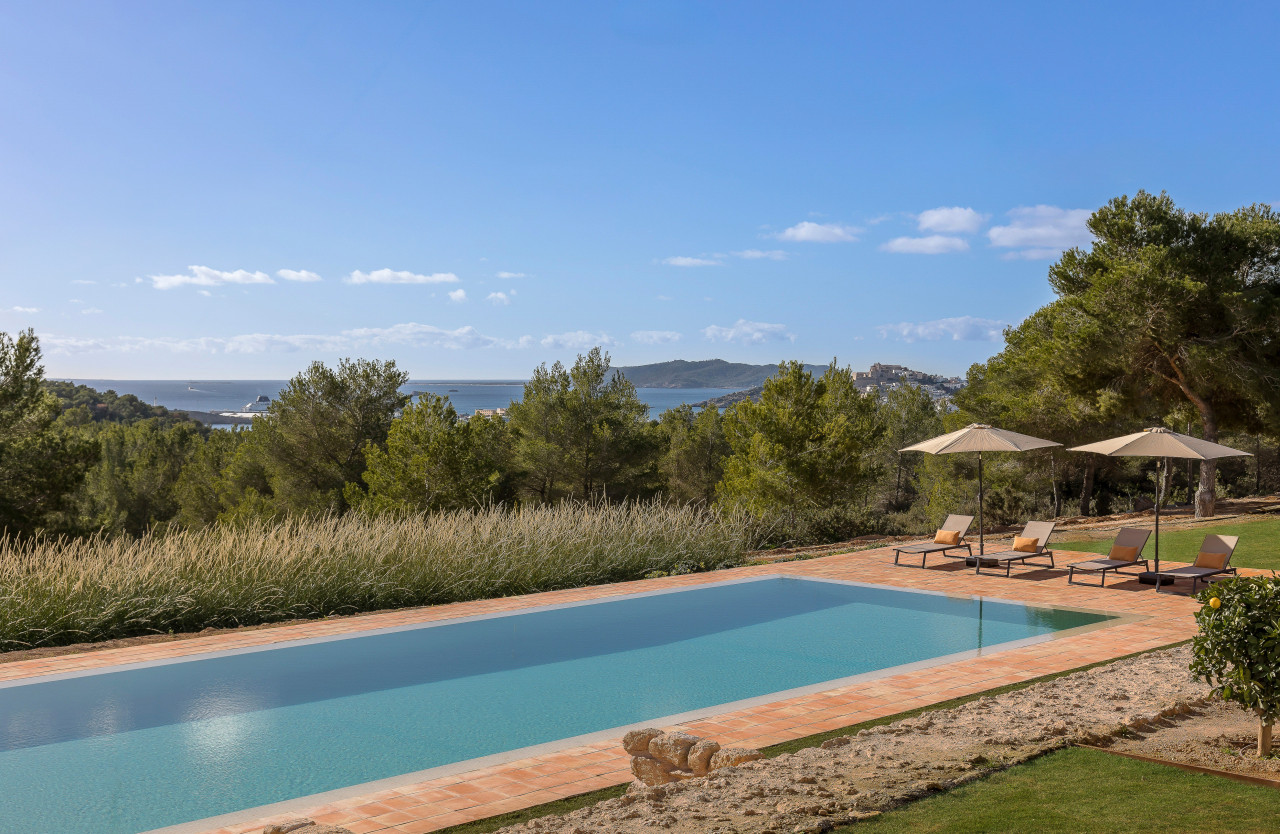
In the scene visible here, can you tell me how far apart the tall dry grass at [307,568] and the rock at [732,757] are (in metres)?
6.64

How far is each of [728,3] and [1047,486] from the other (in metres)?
19.1

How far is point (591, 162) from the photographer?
20.4 m

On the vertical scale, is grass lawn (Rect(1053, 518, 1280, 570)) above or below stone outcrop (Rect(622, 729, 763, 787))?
above

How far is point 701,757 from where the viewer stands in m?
4.53

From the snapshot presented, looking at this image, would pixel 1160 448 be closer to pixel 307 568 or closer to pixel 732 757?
pixel 732 757

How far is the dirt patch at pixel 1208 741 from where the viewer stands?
4.21m

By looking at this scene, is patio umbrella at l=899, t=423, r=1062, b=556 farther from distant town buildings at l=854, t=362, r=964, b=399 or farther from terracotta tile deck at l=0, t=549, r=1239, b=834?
distant town buildings at l=854, t=362, r=964, b=399

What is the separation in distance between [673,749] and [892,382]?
45.4 metres

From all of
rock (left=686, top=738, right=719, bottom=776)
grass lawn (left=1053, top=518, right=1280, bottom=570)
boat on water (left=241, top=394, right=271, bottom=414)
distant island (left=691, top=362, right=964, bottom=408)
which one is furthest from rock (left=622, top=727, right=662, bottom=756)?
distant island (left=691, top=362, right=964, bottom=408)

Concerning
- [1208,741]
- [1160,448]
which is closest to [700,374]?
[1160,448]

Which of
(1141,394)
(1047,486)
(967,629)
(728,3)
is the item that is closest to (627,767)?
(967,629)

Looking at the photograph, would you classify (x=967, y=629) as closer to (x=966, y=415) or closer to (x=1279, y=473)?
(x=966, y=415)

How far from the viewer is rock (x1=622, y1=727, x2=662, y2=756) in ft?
15.6

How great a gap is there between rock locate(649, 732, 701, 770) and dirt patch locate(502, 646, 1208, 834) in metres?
0.33
